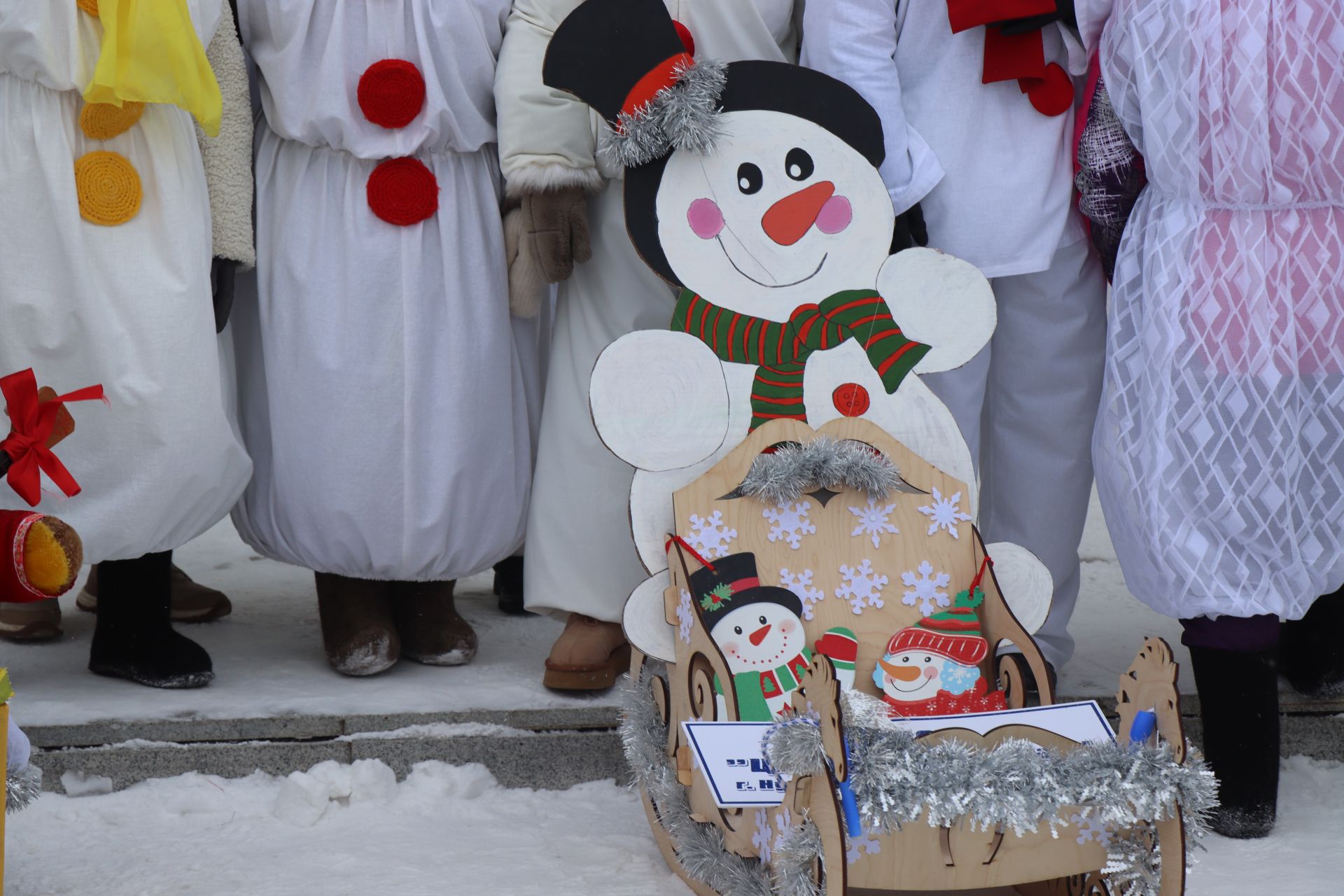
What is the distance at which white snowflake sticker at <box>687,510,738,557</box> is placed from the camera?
6.34ft

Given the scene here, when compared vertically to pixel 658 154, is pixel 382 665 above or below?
below

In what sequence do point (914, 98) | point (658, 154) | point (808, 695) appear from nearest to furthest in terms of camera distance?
point (808, 695), point (658, 154), point (914, 98)

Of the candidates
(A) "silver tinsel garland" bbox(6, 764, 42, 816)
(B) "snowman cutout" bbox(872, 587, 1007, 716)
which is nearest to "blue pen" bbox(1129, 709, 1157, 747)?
(B) "snowman cutout" bbox(872, 587, 1007, 716)

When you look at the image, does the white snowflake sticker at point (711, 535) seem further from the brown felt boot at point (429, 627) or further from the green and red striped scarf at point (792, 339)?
the brown felt boot at point (429, 627)

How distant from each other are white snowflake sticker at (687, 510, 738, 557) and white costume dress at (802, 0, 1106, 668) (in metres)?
0.55

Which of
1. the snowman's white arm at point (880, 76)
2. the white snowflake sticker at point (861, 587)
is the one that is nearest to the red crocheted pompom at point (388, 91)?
the snowman's white arm at point (880, 76)

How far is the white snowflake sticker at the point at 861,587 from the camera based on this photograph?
194cm

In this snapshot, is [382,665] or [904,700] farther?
[382,665]

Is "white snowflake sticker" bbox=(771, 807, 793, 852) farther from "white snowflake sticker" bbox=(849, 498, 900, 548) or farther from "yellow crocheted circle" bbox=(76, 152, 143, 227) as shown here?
"yellow crocheted circle" bbox=(76, 152, 143, 227)

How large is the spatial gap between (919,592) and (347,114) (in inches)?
47.5

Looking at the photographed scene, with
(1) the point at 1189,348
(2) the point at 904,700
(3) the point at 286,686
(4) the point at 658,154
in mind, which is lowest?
(3) the point at 286,686

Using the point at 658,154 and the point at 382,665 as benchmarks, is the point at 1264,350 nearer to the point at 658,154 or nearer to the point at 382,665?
the point at 658,154

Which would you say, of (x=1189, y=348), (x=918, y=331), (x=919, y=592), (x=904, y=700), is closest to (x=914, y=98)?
(x=918, y=331)

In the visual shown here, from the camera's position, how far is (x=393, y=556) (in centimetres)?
239
